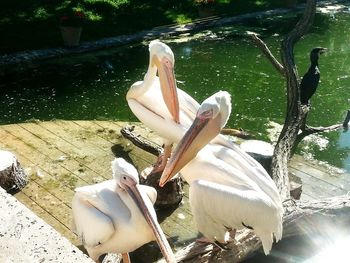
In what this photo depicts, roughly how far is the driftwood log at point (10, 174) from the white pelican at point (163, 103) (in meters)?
1.06

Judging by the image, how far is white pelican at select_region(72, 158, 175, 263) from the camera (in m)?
2.63

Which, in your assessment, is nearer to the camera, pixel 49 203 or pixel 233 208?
pixel 233 208

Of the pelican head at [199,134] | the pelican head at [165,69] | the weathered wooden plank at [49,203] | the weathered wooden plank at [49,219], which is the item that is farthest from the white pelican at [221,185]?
the weathered wooden plank at [49,203]

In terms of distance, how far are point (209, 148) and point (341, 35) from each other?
7843mm

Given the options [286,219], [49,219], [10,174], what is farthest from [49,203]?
[286,219]

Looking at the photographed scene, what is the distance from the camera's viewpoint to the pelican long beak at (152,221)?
246 cm

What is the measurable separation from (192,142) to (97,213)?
A: 2.36 feet

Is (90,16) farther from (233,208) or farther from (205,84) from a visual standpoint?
(233,208)

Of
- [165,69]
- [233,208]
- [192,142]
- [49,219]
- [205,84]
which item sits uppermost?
[165,69]

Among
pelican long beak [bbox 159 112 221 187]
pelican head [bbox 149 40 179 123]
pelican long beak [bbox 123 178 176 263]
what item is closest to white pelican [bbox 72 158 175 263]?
pelican long beak [bbox 123 178 176 263]

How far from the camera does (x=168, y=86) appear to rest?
3.91 m

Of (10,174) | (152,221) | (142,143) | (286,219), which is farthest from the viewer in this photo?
(142,143)

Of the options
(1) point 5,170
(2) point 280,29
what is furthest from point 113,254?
(2) point 280,29

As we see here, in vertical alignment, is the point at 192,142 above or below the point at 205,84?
above
